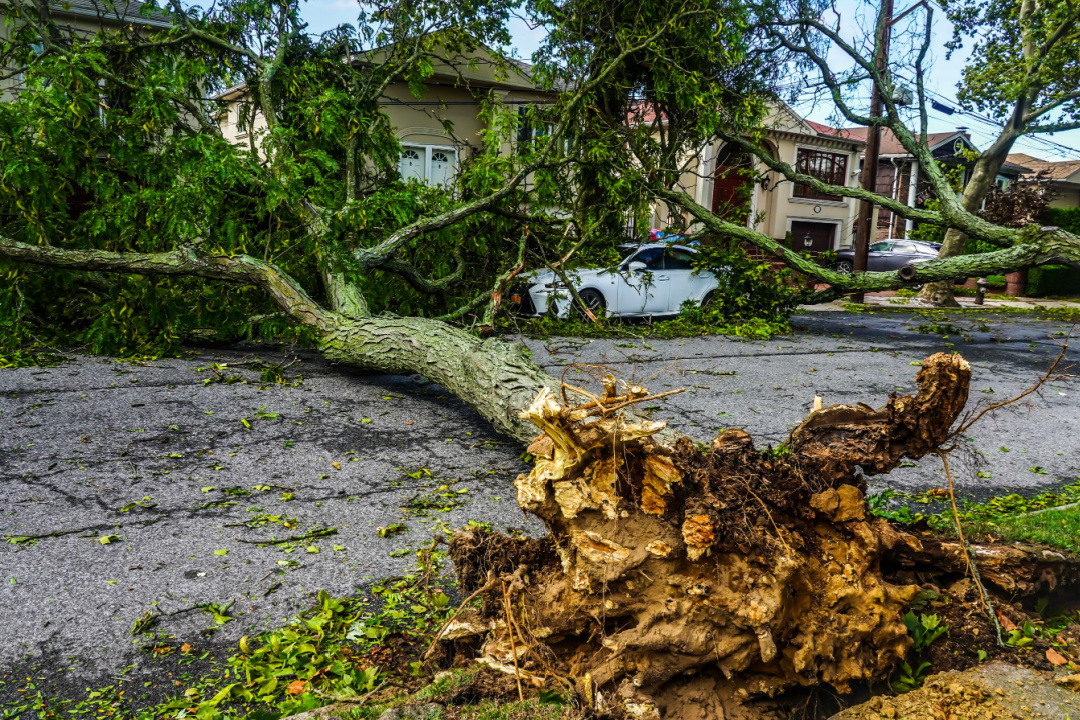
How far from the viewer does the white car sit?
39.9 feet

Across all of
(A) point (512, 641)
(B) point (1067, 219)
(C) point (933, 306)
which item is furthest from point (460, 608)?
(B) point (1067, 219)

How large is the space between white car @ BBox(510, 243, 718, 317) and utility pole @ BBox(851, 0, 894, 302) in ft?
16.1

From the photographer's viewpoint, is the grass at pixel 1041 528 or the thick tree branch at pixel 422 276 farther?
the thick tree branch at pixel 422 276

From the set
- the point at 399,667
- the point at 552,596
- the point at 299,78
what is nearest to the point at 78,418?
the point at 399,667

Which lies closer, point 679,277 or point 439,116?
point 679,277

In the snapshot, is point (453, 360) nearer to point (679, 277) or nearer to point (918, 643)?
point (918, 643)

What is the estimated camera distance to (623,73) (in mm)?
10898

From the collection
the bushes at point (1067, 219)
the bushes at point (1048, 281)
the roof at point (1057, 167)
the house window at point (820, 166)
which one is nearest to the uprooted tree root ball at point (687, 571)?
the bushes at point (1048, 281)

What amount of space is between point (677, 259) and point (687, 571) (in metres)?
11.0

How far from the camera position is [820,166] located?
92.6ft

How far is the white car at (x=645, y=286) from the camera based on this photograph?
39.9ft

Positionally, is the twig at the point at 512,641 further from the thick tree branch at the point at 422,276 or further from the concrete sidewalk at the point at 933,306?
the concrete sidewalk at the point at 933,306

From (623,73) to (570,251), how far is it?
3374 millimetres

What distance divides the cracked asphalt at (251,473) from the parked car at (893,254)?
56.3 ft
